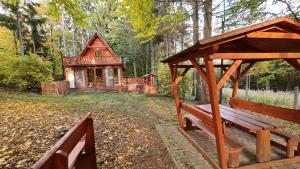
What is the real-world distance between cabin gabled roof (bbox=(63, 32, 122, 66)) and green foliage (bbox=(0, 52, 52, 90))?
478cm

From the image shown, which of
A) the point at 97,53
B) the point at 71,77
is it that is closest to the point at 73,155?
the point at 97,53

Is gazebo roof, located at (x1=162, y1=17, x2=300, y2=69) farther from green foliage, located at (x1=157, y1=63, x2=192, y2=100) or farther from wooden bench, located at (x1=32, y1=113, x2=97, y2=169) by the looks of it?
green foliage, located at (x1=157, y1=63, x2=192, y2=100)

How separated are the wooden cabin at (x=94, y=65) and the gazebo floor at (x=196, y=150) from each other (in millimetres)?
14055

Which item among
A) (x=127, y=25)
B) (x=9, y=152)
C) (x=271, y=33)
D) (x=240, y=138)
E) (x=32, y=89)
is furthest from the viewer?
(x=127, y=25)

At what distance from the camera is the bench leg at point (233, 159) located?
317 cm

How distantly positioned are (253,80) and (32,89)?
26655 mm

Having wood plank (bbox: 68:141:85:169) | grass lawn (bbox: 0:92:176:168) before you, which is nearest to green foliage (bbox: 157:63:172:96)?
grass lawn (bbox: 0:92:176:168)

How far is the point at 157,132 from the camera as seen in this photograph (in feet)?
17.7

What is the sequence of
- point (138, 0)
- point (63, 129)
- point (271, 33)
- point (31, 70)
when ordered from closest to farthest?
point (271, 33) → point (63, 129) → point (138, 0) → point (31, 70)

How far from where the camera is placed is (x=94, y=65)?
61.8 ft

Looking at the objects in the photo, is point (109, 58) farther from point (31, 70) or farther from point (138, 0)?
point (138, 0)

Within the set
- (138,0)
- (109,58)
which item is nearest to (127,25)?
(109,58)

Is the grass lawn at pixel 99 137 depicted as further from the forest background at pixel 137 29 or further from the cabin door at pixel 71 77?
the cabin door at pixel 71 77

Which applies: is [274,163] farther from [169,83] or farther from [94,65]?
[94,65]
